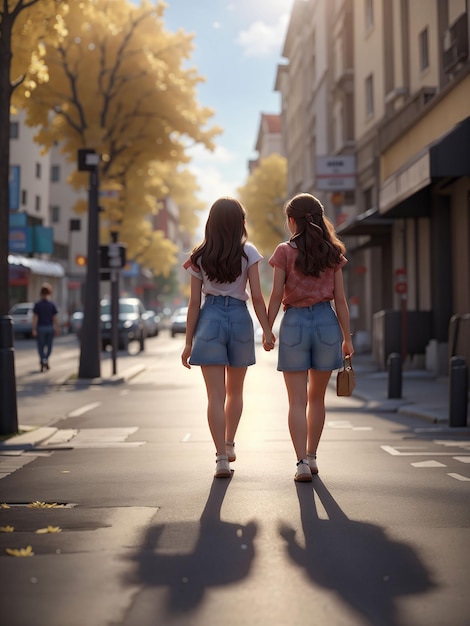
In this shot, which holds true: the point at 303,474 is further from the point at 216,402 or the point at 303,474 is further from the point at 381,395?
the point at 381,395

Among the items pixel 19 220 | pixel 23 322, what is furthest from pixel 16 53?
pixel 19 220

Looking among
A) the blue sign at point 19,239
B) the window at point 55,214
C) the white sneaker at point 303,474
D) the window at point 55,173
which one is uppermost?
the window at point 55,173

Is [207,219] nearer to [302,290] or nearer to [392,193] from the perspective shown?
[302,290]

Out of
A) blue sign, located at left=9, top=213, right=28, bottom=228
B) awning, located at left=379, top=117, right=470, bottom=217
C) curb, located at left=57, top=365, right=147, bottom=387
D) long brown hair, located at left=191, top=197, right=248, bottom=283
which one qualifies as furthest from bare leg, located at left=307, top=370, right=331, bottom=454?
blue sign, located at left=9, top=213, right=28, bottom=228

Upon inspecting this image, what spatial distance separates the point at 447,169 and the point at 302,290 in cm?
949

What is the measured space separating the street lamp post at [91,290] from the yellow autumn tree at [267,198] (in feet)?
164

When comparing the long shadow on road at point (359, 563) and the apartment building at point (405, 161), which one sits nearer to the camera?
the long shadow on road at point (359, 563)

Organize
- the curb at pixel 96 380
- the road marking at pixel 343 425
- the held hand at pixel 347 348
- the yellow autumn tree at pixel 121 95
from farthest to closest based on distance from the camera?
the yellow autumn tree at pixel 121 95, the curb at pixel 96 380, the road marking at pixel 343 425, the held hand at pixel 347 348

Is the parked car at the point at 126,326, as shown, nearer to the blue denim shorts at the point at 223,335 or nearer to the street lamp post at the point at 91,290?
the street lamp post at the point at 91,290

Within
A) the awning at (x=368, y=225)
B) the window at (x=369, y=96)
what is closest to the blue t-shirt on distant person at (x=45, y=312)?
the awning at (x=368, y=225)

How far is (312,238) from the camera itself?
6789 millimetres

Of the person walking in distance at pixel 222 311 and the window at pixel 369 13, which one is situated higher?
the window at pixel 369 13

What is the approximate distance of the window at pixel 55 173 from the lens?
7931 cm

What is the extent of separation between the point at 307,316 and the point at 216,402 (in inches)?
33.0
